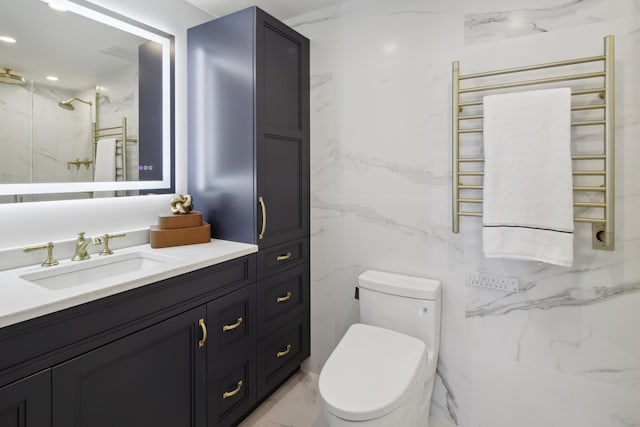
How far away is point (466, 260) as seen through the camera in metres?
1.79

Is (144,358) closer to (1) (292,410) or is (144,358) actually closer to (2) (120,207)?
(2) (120,207)

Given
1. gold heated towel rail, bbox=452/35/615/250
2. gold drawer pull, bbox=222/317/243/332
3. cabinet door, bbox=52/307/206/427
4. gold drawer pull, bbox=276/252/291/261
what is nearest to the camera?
cabinet door, bbox=52/307/206/427

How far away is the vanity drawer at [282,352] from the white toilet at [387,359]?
0.49m

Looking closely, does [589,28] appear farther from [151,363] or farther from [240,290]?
[151,363]

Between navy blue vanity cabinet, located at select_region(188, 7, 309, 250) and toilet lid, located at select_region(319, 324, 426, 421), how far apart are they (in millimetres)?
716

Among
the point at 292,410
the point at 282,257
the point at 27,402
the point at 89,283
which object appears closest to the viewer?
the point at 27,402

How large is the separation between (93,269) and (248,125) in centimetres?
100

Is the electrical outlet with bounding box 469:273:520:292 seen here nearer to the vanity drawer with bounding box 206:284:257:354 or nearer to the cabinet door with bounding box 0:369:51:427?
the vanity drawer with bounding box 206:284:257:354

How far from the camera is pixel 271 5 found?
2.09 m

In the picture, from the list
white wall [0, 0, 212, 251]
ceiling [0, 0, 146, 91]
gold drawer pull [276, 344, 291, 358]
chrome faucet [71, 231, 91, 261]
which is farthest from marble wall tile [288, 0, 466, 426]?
chrome faucet [71, 231, 91, 261]

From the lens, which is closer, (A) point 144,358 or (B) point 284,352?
(A) point 144,358

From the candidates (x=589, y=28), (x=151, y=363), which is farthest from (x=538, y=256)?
(x=151, y=363)

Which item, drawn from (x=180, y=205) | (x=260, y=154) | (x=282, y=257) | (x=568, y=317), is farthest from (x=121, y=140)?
(x=568, y=317)

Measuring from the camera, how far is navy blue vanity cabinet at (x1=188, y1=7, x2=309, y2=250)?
1839 mm
